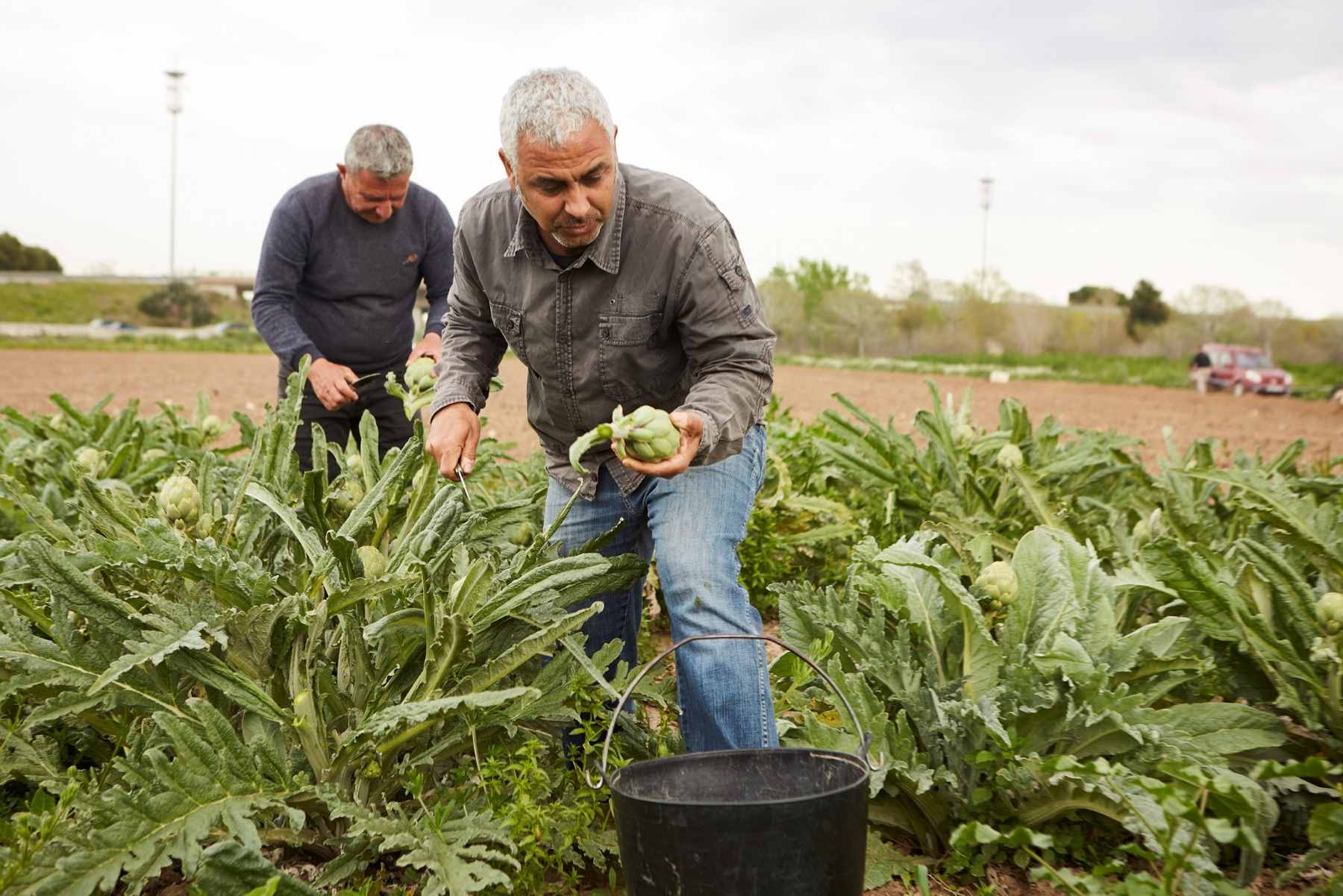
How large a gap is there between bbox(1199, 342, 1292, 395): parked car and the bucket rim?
2779 centimetres

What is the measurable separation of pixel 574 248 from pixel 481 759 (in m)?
1.14

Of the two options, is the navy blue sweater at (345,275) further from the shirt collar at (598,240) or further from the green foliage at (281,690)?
the shirt collar at (598,240)

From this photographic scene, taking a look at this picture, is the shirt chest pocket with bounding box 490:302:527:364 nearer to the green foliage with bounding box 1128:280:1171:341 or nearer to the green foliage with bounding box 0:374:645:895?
the green foliage with bounding box 0:374:645:895

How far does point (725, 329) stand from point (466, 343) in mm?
803

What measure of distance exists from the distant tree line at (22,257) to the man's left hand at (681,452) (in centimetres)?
7517

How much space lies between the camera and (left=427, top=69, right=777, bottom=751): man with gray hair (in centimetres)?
237

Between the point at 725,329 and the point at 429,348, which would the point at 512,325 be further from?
the point at 429,348

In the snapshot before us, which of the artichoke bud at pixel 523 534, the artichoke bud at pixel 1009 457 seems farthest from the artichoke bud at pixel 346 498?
the artichoke bud at pixel 1009 457

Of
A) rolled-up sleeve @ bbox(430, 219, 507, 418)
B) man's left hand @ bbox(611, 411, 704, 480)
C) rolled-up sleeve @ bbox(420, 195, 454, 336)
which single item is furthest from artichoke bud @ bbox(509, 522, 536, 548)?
rolled-up sleeve @ bbox(420, 195, 454, 336)

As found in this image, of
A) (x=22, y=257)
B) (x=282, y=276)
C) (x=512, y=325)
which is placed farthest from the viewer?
(x=22, y=257)

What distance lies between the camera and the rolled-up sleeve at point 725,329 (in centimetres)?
252

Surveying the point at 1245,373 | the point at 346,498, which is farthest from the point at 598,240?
the point at 1245,373

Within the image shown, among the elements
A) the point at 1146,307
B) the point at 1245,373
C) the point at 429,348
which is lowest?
the point at 429,348

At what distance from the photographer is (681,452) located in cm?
229
